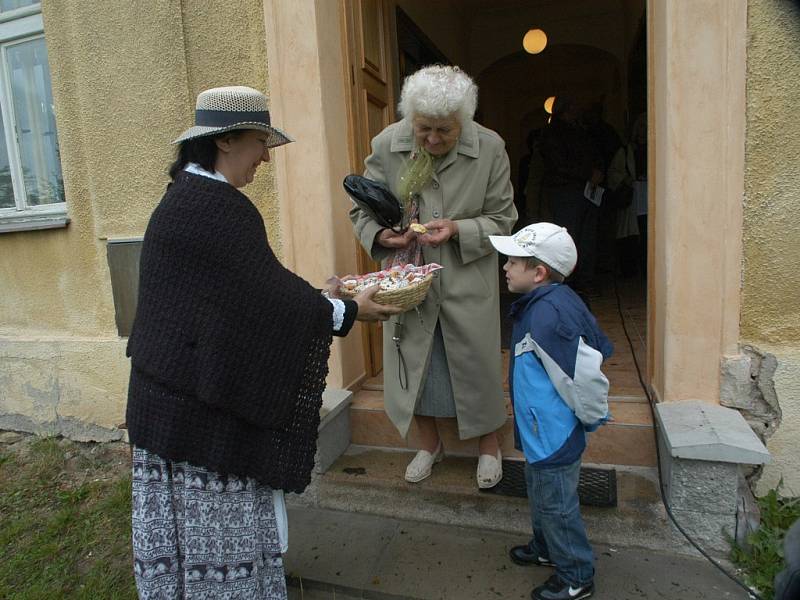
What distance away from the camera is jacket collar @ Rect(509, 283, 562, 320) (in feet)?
6.75

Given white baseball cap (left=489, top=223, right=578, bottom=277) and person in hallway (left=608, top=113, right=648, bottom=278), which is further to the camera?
person in hallway (left=608, top=113, right=648, bottom=278)

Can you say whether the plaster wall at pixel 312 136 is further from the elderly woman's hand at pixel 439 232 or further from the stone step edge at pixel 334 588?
the stone step edge at pixel 334 588

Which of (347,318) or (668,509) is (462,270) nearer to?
(347,318)

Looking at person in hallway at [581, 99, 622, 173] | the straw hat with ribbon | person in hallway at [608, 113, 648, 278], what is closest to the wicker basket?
the straw hat with ribbon

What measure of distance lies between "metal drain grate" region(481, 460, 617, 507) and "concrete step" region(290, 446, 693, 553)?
1.4 inches

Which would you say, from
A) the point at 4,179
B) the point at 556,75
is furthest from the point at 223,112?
the point at 556,75

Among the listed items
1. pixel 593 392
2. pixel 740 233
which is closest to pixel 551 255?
pixel 593 392

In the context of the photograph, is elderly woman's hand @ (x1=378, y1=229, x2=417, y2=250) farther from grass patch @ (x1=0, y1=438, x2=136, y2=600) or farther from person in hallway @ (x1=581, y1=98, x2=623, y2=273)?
person in hallway @ (x1=581, y1=98, x2=623, y2=273)

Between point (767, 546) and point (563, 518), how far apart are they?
966 mm

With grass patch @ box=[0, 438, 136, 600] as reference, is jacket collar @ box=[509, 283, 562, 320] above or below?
above

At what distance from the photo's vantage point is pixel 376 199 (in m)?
2.56

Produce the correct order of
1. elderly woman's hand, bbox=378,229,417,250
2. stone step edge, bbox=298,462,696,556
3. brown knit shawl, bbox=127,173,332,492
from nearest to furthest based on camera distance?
brown knit shawl, bbox=127,173,332,492, stone step edge, bbox=298,462,696,556, elderly woman's hand, bbox=378,229,417,250

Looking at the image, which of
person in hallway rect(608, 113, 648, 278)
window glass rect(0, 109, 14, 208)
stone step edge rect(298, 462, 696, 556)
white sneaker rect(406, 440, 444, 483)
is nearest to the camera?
stone step edge rect(298, 462, 696, 556)

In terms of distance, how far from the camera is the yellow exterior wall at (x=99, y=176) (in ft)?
11.5
